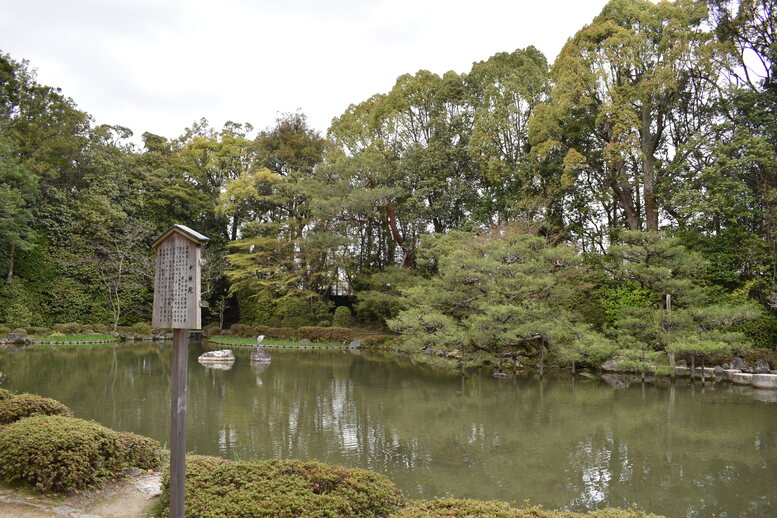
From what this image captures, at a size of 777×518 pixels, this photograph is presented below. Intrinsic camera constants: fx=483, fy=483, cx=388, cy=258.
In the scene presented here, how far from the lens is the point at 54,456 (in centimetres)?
367

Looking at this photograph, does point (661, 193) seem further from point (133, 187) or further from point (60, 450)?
point (133, 187)

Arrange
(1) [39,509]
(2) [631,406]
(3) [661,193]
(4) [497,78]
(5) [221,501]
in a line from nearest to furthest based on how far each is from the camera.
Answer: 1. (5) [221,501]
2. (1) [39,509]
3. (2) [631,406]
4. (3) [661,193]
5. (4) [497,78]

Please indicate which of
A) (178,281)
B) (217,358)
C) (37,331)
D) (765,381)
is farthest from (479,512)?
(37,331)

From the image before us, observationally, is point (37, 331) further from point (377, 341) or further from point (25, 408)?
point (25, 408)

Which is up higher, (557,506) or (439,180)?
(439,180)

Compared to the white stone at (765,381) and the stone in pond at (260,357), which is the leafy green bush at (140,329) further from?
the white stone at (765,381)

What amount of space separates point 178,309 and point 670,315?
10670 millimetres

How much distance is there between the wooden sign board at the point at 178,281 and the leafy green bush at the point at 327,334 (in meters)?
16.4

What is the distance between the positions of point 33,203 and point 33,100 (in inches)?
168

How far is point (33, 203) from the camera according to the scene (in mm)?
20188

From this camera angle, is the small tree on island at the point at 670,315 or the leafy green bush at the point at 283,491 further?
the small tree on island at the point at 670,315

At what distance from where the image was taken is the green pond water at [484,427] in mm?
4656

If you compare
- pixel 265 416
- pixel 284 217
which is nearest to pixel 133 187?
pixel 284 217

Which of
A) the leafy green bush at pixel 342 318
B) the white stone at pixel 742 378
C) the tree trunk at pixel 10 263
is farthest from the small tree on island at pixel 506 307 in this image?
the tree trunk at pixel 10 263
